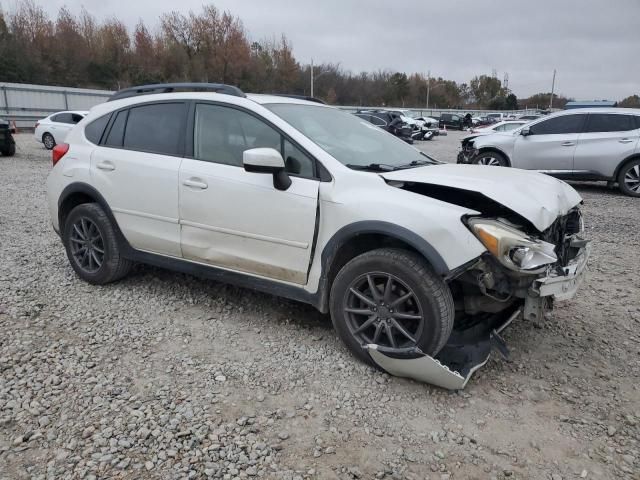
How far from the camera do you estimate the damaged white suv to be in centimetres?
299

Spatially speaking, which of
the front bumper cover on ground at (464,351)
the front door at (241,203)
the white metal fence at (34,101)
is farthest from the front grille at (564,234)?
the white metal fence at (34,101)

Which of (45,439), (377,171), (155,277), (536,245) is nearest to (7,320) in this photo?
(155,277)

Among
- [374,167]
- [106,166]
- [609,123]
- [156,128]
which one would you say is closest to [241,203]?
[374,167]

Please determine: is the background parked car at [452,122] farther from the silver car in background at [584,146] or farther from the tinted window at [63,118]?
the silver car in background at [584,146]

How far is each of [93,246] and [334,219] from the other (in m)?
2.54

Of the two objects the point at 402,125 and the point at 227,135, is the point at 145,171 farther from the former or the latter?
the point at 402,125

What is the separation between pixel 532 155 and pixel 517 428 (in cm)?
949

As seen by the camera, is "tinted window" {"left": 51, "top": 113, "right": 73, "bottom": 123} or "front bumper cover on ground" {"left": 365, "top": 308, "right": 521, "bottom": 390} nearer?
"front bumper cover on ground" {"left": 365, "top": 308, "right": 521, "bottom": 390}

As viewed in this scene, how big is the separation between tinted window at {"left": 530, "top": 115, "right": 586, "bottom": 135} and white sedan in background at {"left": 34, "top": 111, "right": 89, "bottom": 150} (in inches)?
551

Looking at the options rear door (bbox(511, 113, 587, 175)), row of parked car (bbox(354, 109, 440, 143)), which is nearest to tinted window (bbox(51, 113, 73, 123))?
row of parked car (bbox(354, 109, 440, 143))

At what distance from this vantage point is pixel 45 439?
8.71ft

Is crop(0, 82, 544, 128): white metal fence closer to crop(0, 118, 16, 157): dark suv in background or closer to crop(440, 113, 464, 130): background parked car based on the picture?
crop(0, 118, 16, 157): dark suv in background

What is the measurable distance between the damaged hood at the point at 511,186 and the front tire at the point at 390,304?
21.1 inches

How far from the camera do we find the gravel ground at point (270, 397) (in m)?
2.51
